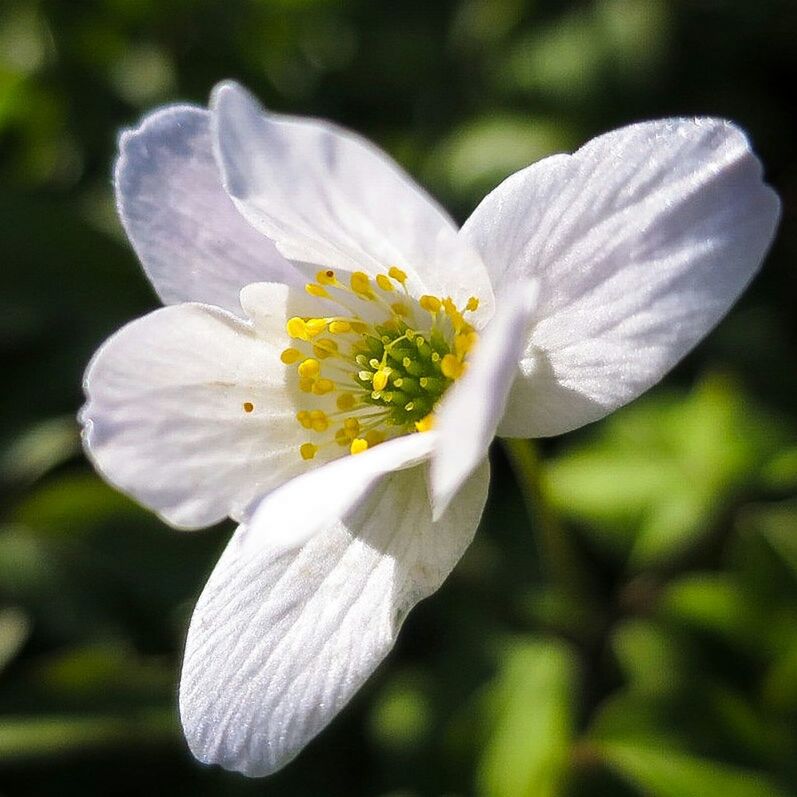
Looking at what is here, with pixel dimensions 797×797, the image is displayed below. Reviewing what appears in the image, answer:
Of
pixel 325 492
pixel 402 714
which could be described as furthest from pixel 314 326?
pixel 402 714

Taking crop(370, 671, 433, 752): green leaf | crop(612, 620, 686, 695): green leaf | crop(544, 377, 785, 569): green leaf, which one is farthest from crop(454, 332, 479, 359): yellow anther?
crop(370, 671, 433, 752): green leaf

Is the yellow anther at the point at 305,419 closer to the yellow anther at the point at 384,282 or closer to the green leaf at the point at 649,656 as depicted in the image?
the yellow anther at the point at 384,282

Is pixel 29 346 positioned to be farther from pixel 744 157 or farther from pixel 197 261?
pixel 744 157

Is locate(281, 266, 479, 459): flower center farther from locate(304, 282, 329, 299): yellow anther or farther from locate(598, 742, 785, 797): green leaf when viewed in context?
locate(598, 742, 785, 797): green leaf

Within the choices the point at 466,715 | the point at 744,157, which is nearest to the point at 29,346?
the point at 466,715

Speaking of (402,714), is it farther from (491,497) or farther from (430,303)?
(430,303)

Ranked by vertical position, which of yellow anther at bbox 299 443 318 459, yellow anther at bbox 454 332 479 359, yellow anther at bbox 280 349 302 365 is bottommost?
yellow anther at bbox 299 443 318 459
